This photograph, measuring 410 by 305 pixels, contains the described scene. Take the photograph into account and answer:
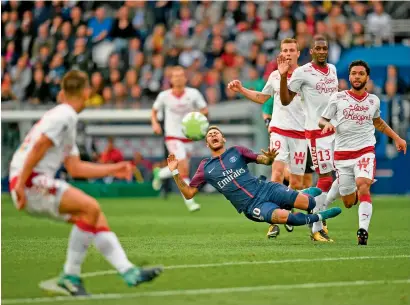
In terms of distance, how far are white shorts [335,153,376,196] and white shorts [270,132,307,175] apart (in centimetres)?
165

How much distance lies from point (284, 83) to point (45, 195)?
5.29 m

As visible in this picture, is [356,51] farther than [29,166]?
Yes

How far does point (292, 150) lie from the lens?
14.9m

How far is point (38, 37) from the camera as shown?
2806 cm

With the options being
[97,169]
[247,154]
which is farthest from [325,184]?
[97,169]

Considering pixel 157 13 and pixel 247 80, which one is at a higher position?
pixel 157 13

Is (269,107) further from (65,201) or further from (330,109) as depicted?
(65,201)

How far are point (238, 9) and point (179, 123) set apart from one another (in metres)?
8.22

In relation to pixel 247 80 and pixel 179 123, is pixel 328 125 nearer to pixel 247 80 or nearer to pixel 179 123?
pixel 179 123

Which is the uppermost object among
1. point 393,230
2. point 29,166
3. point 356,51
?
point 356,51

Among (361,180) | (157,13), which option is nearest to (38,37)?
(157,13)

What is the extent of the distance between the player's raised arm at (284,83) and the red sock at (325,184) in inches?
41.8

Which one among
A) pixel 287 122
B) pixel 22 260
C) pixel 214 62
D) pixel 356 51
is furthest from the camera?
pixel 214 62

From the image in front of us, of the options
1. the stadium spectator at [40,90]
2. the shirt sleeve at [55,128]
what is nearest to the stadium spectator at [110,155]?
the stadium spectator at [40,90]
